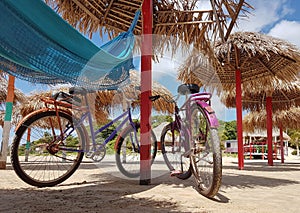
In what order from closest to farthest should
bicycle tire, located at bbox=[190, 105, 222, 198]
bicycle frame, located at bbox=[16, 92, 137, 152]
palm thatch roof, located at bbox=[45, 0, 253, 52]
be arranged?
bicycle tire, located at bbox=[190, 105, 222, 198], bicycle frame, located at bbox=[16, 92, 137, 152], palm thatch roof, located at bbox=[45, 0, 253, 52]

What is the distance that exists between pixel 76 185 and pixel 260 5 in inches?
125

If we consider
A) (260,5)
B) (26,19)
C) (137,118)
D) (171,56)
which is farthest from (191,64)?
(26,19)

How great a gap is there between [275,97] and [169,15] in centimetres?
543

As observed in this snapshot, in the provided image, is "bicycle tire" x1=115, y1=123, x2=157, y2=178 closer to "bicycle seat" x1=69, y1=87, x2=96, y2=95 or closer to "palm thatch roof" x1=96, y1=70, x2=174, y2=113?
"palm thatch roof" x1=96, y1=70, x2=174, y2=113

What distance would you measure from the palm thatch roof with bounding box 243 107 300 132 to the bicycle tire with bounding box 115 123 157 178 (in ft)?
23.8

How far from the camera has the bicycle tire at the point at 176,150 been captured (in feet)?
7.70

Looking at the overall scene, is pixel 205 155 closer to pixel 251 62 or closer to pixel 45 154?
pixel 45 154

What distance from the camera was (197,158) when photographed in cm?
210

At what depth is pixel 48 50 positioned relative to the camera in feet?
6.13

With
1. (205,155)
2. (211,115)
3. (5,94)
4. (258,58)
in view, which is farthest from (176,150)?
(5,94)

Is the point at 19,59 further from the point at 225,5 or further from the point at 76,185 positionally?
the point at 225,5

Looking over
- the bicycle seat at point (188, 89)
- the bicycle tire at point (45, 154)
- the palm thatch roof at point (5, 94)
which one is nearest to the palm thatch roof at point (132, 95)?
the bicycle seat at point (188, 89)

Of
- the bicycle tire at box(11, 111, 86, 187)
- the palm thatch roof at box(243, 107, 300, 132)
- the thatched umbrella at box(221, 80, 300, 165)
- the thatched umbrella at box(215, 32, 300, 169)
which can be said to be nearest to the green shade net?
the bicycle tire at box(11, 111, 86, 187)

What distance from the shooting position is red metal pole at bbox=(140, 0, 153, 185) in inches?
98.2
